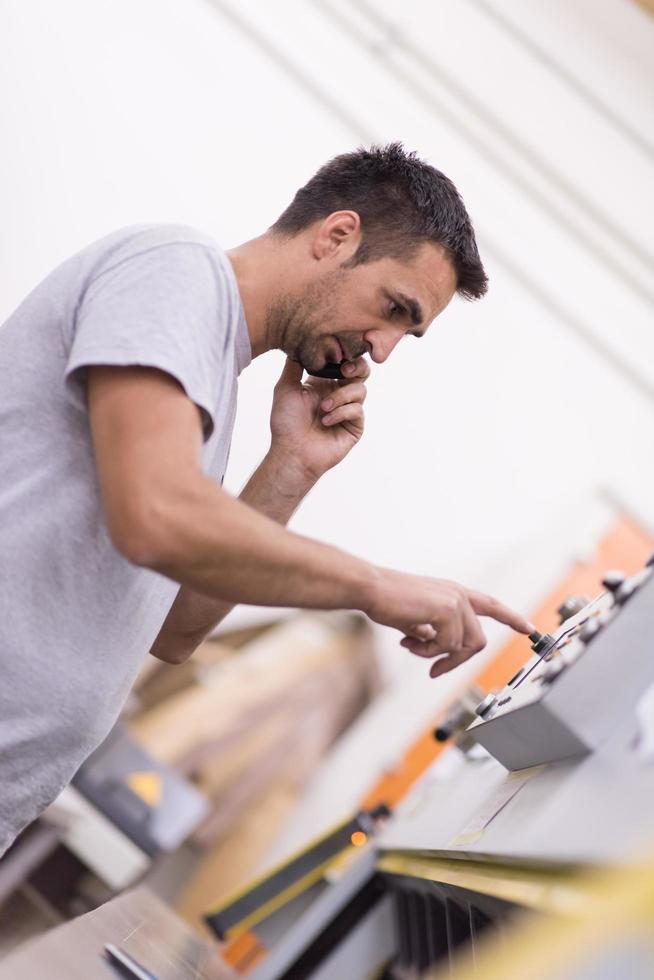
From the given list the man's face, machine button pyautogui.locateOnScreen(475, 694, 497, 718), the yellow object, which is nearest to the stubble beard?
the man's face

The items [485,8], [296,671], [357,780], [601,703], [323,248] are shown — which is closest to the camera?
[601,703]

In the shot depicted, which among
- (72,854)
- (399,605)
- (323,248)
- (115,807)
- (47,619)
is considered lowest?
(72,854)

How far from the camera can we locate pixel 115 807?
2.51 meters

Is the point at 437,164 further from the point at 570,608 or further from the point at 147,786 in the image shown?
the point at 147,786

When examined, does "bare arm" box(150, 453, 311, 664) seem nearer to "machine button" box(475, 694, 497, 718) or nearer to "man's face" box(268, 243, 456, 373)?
"man's face" box(268, 243, 456, 373)

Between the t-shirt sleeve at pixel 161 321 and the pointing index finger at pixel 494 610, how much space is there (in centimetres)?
30

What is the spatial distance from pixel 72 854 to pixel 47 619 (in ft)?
7.56

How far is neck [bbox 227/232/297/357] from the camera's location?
1.07 metres

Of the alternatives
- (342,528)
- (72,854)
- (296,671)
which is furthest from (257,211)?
(296,671)

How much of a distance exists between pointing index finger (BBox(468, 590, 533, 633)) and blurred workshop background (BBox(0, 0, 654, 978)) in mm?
644

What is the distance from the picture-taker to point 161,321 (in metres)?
0.82

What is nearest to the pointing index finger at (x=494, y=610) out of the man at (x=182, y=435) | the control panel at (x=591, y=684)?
the man at (x=182, y=435)

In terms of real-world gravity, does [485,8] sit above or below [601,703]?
above

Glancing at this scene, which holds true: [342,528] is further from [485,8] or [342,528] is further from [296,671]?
[296,671]
